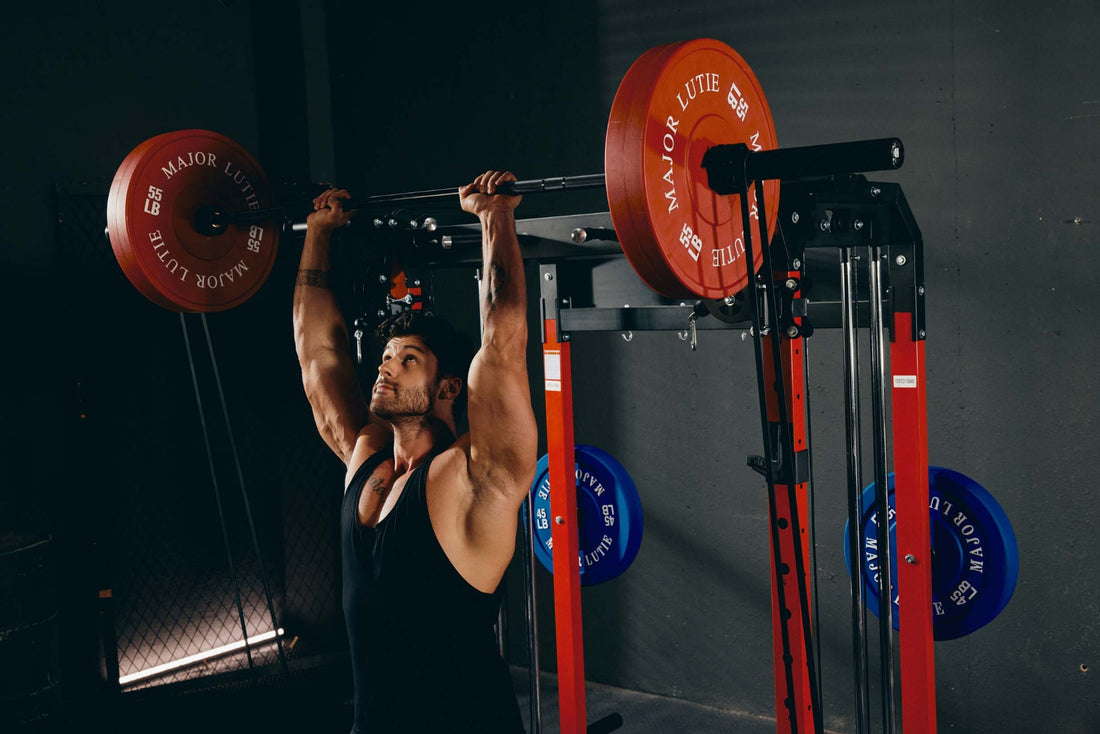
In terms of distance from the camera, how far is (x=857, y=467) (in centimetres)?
229

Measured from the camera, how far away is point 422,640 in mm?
1817

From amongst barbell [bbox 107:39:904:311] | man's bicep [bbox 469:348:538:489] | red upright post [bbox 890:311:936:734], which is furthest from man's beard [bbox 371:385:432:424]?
red upright post [bbox 890:311:936:734]

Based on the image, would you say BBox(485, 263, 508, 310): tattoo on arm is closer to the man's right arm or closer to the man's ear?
the man's ear

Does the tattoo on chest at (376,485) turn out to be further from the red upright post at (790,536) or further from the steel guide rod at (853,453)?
the steel guide rod at (853,453)

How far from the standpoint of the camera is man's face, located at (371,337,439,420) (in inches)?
78.6

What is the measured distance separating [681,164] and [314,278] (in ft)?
3.74

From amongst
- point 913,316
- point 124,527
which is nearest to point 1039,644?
point 913,316

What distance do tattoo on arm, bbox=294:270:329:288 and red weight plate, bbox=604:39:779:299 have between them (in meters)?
1.09

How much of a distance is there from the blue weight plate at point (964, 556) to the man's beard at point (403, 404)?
1257 millimetres

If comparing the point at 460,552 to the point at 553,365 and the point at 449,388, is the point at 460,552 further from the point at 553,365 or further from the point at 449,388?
the point at 553,365

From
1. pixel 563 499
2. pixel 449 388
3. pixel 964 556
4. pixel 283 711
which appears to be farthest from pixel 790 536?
pixel 283 711

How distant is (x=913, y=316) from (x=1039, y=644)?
4.44 feet

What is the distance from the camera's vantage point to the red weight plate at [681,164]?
4.80 ft

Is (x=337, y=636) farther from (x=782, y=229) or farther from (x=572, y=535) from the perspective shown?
(x=782, y=229)
